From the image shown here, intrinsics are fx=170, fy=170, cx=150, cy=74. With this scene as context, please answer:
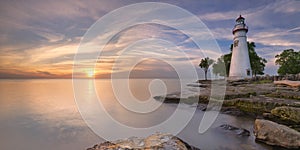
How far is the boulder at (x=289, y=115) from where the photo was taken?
657 centimetres

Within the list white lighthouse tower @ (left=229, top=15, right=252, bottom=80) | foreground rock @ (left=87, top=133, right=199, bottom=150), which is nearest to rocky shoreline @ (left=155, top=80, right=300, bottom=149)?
foreground rock @ (left=87, top=133, right=199, bottom=150)

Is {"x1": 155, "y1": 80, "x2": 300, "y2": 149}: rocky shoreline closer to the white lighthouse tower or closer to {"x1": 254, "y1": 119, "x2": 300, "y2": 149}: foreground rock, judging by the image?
{"x1": 254, "y1": 119, "x2": 300, "y2": 149}: foreground rock

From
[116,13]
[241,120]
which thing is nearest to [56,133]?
[116,13]

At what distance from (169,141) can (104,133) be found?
4820mm

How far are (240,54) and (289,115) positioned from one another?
16.8 meters

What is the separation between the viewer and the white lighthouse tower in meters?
21.7

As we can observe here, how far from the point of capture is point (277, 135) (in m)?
4.83

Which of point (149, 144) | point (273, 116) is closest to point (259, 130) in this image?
point (273, 116)

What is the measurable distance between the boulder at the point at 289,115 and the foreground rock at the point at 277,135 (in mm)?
2280

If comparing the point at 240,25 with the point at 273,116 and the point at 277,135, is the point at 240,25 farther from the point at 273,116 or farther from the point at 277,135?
the point at 277,135

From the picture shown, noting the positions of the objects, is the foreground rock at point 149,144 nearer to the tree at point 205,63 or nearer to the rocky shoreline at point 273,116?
the rocky shoreline at point 273,116

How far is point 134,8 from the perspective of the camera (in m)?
9.05

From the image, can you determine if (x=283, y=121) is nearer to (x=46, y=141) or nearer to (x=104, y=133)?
(x=104, y=133)

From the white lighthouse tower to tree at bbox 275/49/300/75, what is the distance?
1122 centimetres
